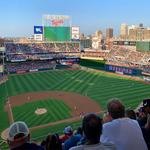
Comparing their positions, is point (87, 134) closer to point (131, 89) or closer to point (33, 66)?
point (131, 89)

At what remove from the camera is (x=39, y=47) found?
73000mm

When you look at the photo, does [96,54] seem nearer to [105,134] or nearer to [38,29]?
[38,29]

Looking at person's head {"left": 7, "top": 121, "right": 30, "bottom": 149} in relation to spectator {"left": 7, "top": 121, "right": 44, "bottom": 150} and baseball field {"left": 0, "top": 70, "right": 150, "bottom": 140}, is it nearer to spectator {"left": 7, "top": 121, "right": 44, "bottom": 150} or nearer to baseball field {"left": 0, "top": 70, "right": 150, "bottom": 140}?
spectator {"left": 7, "top": 121, "right": 44, "bottom": 150}

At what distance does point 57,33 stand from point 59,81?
24.3 m

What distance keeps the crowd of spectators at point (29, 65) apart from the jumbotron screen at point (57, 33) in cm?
699

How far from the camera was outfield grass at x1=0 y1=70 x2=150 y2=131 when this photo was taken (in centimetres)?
3767

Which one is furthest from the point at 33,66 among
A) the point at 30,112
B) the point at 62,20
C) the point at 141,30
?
the point at 141,30

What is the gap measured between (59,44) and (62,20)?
21.6ft

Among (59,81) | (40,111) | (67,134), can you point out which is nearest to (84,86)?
(59,81)

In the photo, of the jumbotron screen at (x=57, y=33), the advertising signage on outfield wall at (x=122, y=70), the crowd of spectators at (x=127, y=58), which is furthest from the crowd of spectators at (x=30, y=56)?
the advertising signage on outfield wall at (x=122, y=70)

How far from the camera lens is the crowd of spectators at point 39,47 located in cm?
6969

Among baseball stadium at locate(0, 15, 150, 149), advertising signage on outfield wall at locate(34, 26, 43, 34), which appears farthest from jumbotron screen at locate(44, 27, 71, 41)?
advertising signage on outfield wall at locate(34, 26, 43, 34)

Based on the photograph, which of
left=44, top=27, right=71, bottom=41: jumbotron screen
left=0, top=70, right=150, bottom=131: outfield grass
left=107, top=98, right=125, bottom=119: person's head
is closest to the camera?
left=107, top=98, right=125, bottom=119: person's head

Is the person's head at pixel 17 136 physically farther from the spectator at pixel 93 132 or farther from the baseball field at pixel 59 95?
the baseball field at pixel 59 95
